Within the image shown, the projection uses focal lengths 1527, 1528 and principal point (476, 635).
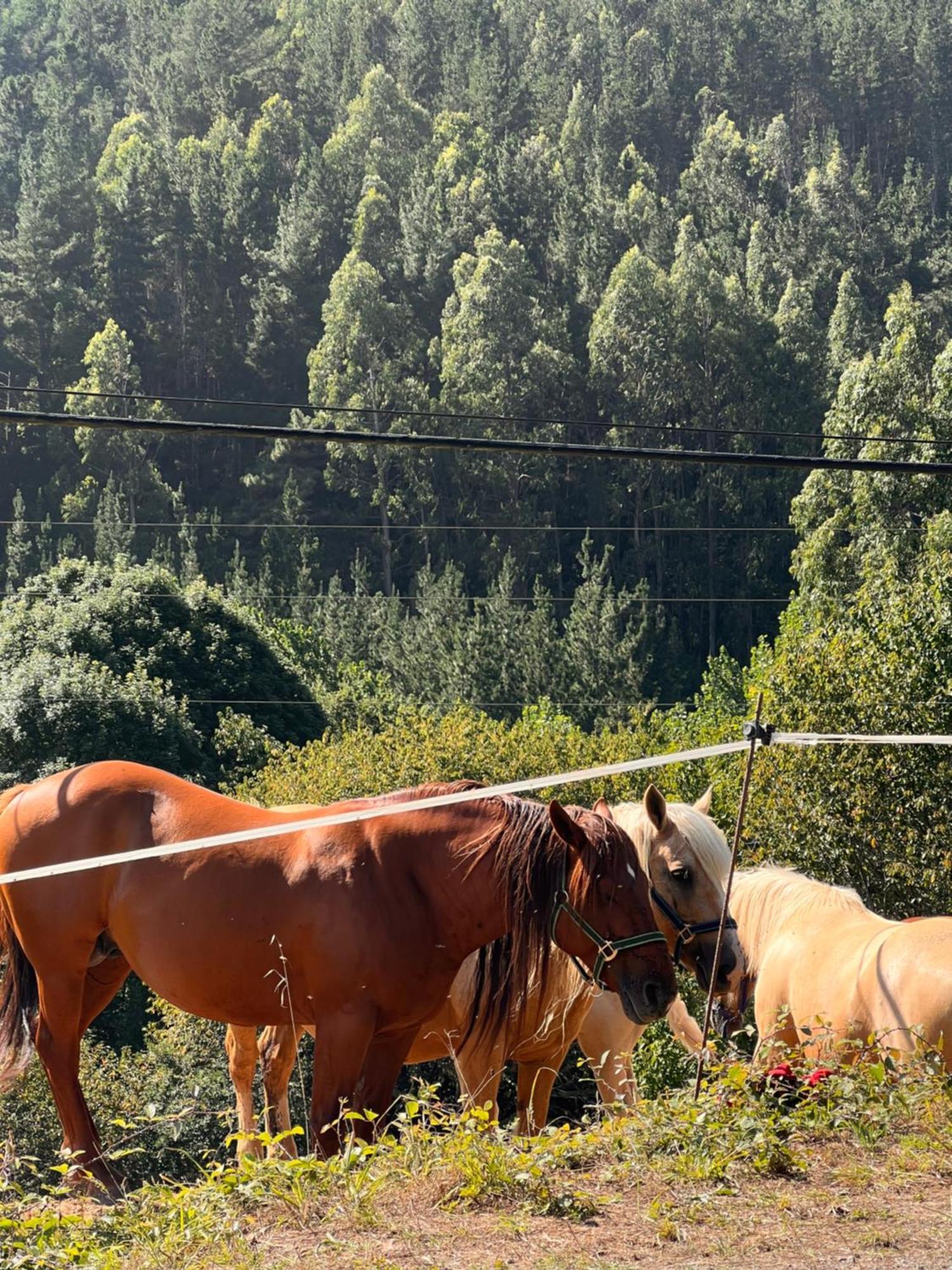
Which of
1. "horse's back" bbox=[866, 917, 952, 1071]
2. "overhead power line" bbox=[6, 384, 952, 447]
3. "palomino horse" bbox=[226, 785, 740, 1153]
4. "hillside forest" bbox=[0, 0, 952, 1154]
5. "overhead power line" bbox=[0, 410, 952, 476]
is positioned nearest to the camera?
"horse's back" bbox=[866, 917, 952, 1071]

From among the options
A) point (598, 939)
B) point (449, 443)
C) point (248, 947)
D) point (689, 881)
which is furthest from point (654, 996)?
point (449, 443)

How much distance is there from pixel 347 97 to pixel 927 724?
414ft

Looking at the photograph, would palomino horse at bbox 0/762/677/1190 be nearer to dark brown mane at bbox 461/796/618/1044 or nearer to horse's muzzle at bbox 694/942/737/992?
dark brown mane at bbox 461/796/618/1044

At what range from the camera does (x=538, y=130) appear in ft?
401

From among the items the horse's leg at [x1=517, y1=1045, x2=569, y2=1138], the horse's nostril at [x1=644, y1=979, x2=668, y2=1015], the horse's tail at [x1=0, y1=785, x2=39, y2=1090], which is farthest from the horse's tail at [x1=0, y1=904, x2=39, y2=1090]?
the horse's nostril at [x1=644, y1=979, x2=668, y2=1015]

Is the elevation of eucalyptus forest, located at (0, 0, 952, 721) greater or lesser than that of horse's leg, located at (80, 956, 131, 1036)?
greater

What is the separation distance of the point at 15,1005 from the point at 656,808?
3002 millimetres

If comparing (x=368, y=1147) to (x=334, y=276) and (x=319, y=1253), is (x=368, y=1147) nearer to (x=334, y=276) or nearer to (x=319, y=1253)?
(x=319, y=1253)

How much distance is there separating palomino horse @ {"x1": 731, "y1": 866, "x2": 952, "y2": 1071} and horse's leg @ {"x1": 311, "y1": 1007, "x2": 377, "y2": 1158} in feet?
5.50

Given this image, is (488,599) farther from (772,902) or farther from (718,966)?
(718,966)

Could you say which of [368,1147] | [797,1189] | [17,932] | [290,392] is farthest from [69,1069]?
[290,392]

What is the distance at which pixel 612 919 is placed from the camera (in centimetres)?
582

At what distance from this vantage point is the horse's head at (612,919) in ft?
19.0

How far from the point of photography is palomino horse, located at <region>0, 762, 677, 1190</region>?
5.86m
